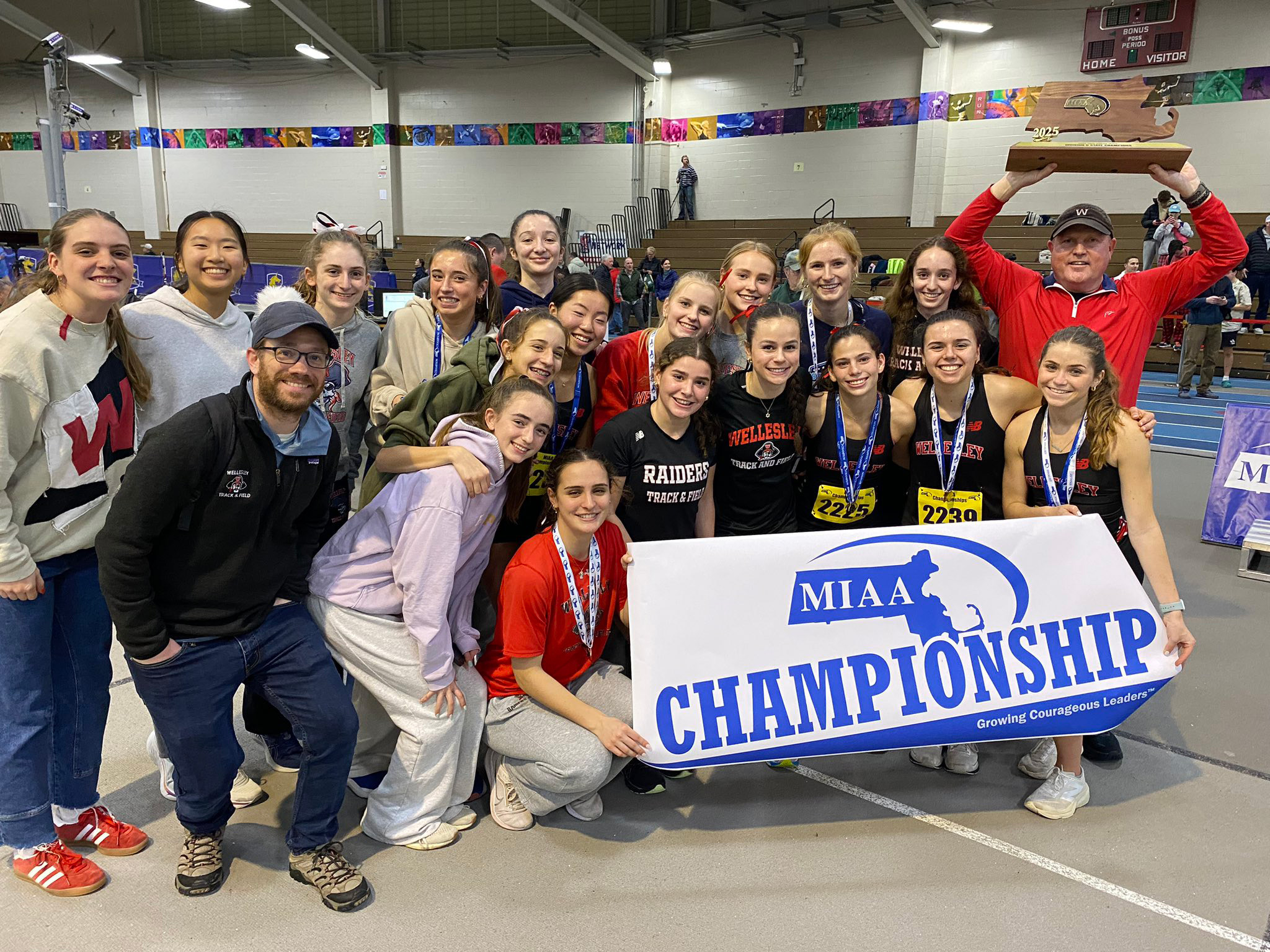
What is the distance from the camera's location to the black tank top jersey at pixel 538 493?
3232 mm

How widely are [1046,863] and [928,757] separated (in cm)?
64

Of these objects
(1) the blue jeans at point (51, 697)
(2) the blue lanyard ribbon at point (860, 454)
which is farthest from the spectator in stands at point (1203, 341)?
(1) the blue jeans at point (51, 697)

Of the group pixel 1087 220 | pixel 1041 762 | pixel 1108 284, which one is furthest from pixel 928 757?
pixel 1087 220

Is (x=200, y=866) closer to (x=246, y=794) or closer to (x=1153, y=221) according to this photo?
(x=246, y=794)

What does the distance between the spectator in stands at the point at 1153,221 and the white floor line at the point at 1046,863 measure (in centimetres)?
1415

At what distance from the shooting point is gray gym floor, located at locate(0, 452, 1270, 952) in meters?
2.38

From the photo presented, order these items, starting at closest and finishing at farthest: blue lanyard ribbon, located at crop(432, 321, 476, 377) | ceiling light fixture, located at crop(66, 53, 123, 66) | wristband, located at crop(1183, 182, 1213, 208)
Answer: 1. blue lanyard ribbon, located at crop(432, 321, 476, 377)
2. wristband, located at crop(1183, 182, 1213, 208)
3. ceiling light fixture, located at crop(66, 53, 123, 66)

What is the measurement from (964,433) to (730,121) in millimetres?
19094

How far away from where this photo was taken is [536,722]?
110 inches

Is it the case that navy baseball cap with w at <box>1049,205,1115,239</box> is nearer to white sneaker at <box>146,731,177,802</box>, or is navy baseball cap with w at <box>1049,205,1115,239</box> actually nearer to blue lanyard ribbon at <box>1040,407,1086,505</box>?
blue lanyard ribbon at <box>1040,407,1086,505</box>

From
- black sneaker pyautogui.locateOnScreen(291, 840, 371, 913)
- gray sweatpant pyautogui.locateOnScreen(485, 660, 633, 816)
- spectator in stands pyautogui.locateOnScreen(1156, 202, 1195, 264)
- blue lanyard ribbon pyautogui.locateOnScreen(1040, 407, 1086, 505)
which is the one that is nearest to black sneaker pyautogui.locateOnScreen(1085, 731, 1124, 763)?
blue lanyard ribbon pyautogui.locateOnScreen(1040, 407, 1086, 505)

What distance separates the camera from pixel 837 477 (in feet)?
10.9

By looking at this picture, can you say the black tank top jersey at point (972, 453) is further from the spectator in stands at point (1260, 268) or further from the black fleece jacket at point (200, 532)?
the spectator in stands at point (1260, 268)

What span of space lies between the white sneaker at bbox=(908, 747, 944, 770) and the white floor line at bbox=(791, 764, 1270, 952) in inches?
11.7
